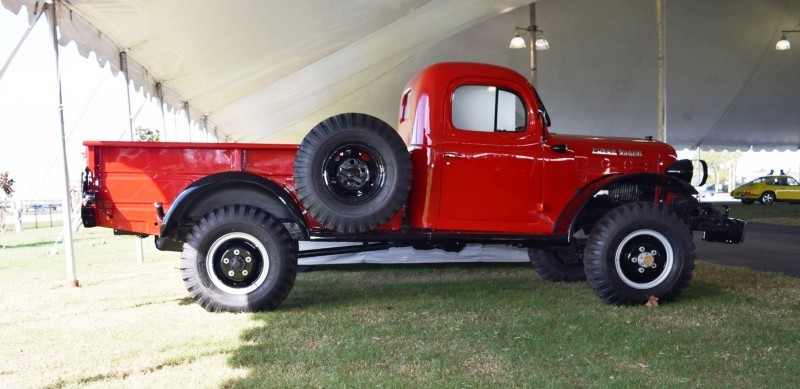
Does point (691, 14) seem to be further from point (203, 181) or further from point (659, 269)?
point (203, 181)

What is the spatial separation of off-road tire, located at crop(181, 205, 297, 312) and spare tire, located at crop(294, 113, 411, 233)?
0.48 metres

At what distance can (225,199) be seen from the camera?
4648mm

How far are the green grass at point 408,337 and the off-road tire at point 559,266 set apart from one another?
20cm

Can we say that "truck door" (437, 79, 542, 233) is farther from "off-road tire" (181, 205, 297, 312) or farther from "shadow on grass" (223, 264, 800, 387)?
"off-road tire" (181, 205, 297, 312)

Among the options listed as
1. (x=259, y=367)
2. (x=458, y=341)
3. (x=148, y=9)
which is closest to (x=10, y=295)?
(x=148, y=9)

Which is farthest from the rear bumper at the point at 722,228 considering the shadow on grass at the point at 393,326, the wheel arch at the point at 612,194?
the shadow on grass at the point at 393,326

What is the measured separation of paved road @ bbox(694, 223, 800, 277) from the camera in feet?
23.4

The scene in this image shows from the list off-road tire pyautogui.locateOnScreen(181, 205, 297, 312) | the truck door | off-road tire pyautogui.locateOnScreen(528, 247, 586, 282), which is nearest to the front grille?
off-road tire pyautogui.locateOnScreen(528, 247, 586, 282)

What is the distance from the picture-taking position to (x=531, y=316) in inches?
170

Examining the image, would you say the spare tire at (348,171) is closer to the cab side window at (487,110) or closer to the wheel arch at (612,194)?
the cab side window at (487,110)

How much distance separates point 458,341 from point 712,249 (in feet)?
24.1

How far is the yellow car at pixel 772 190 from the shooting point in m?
23.1

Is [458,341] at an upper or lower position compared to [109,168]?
lower

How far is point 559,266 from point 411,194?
226cm
